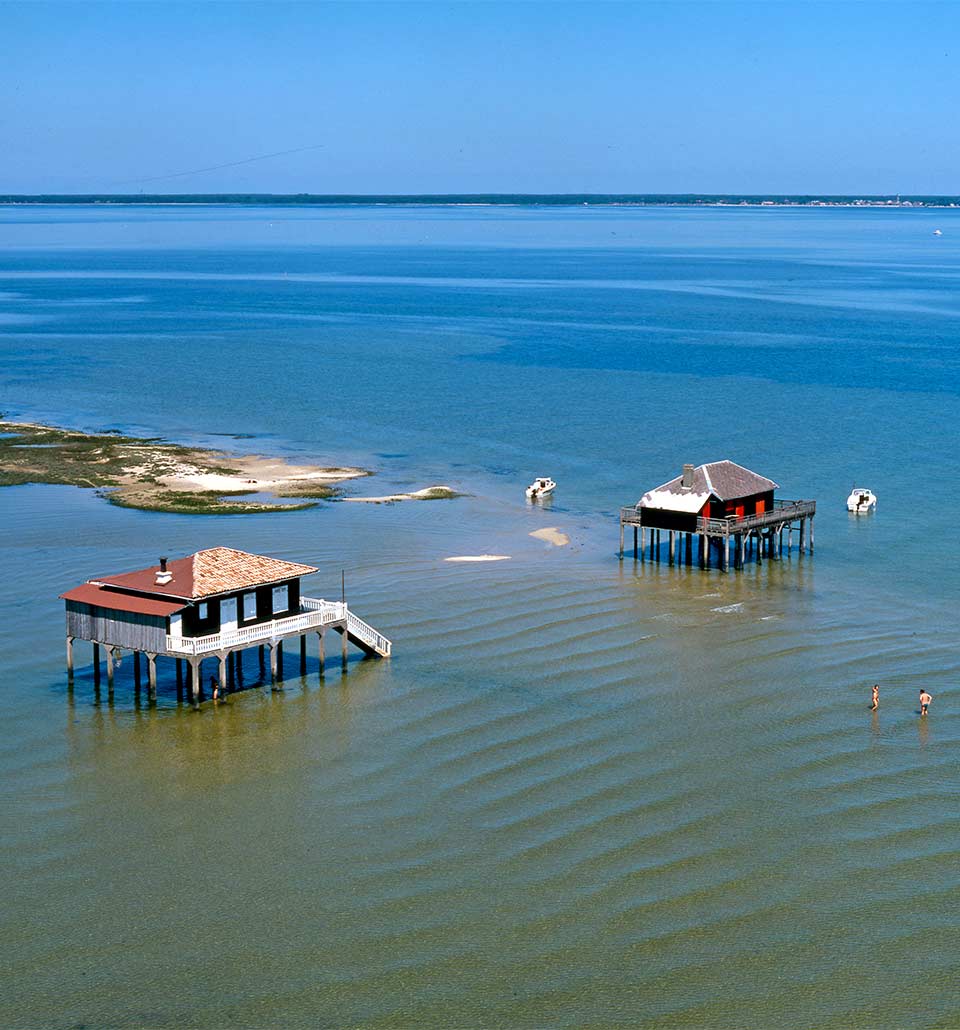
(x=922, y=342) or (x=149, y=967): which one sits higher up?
(x=922, y=342)

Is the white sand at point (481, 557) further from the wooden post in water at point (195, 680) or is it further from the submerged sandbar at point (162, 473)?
the wooden post in water at point (195, 680)

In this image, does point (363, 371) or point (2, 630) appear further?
point (363, 371)

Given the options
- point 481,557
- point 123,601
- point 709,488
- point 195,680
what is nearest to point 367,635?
point 195,680

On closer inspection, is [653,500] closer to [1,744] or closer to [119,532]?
[119,532]

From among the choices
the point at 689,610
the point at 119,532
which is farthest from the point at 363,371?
the point at 689,610

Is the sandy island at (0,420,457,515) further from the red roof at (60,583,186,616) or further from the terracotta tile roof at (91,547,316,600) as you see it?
the red roof at (60,583,186,616)

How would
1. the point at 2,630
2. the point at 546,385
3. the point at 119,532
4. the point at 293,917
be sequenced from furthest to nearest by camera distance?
1. the point at 546,385
2. the point at 119,532
3. the point at 2,630
4. the point at 293,917

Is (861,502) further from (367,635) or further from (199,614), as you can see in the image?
(199,614)
